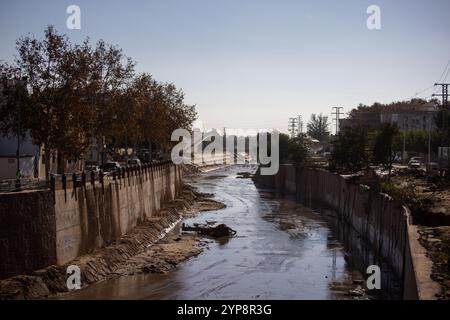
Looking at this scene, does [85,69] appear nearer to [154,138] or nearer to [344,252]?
[344,252]

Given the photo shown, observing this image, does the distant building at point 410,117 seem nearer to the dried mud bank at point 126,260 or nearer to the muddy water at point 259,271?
the muddy water at point 259,271

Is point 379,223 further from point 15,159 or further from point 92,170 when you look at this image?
point 15,159

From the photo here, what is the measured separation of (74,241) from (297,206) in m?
49.5

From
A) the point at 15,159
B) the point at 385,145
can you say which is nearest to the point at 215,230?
the point at 15,159

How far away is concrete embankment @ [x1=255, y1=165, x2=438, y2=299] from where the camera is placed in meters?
25.9

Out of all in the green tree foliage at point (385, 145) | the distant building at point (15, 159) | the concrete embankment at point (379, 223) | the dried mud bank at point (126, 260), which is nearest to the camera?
the concrete embankment at point (379, 223)

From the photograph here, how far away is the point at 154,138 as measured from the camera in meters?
86.0

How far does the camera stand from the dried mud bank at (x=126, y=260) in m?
28.9

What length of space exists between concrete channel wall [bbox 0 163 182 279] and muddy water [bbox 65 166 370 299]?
2.67 m

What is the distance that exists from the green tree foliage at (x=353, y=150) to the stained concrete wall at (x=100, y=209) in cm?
2482

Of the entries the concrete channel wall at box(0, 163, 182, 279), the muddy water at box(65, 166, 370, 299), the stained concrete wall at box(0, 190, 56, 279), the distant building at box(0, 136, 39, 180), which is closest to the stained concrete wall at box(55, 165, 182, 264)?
the concrete channel wall at box(0, 163, 182, 279)

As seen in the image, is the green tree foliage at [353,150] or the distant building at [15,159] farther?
the green tree foliage at [353,150]

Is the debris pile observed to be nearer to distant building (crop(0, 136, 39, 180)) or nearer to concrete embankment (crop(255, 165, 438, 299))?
concrete embankment (crop(255, 165, 438, 299))

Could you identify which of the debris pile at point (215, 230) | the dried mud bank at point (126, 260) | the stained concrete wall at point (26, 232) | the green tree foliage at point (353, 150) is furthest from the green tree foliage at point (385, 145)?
the stained concrete wall at point (26, 232)
